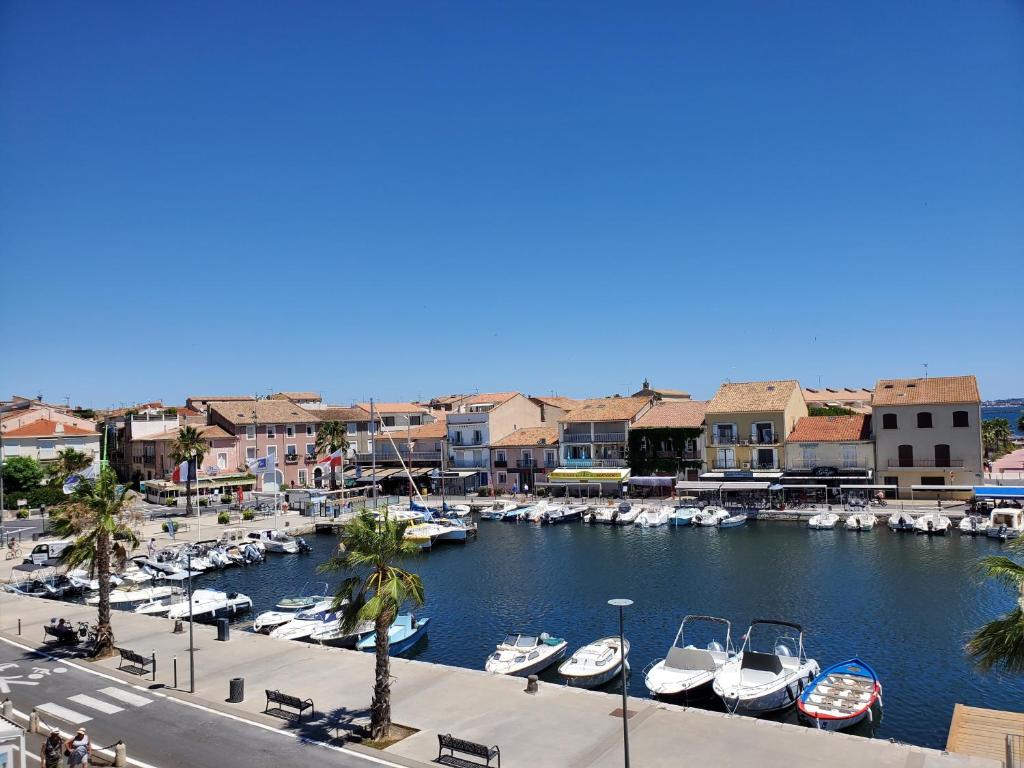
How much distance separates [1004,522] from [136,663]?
55.6m

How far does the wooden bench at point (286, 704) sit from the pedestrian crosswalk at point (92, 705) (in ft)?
14.1

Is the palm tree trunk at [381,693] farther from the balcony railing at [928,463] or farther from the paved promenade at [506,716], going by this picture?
the balcony railing at [928,463]

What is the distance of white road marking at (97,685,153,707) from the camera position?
24.2 meters

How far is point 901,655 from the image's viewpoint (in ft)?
100

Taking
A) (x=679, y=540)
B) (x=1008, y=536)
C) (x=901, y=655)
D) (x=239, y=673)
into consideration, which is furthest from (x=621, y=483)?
(x=239, y=673)

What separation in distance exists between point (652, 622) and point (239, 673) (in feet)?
60.7

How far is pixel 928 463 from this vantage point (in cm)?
6694

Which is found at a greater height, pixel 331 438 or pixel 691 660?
pixel 331 438

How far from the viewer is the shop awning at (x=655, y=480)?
7731cm

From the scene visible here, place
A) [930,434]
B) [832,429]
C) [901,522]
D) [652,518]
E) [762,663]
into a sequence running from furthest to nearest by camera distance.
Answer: [832,429] → [930,434] → [652,518] → [901,522] → [762,663]

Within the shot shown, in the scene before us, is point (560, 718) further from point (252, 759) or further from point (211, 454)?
point (211, 454)

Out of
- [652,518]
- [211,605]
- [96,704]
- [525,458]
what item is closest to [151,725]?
[96,704]

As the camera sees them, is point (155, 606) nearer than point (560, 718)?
No

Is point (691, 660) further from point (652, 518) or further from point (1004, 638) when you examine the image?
point (652, 518)
